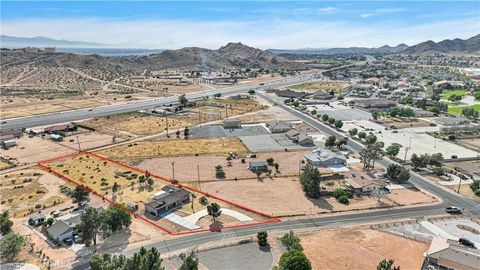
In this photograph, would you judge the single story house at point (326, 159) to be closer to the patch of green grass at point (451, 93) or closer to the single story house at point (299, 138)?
the single story house at point (299, 138)

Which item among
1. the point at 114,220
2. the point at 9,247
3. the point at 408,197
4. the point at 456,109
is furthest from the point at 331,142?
the point at 456,109

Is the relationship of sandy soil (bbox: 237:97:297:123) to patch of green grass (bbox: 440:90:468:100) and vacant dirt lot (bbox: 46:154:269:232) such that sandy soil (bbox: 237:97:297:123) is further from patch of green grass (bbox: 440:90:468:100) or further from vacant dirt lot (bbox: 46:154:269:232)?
patch of green grass (bbox: 440:90:468:100)

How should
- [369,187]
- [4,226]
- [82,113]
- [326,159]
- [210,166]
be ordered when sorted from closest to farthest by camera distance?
1. [4,226]
2. [369,187]
3. [210,166]
4. [326,159]
5. [82,113]

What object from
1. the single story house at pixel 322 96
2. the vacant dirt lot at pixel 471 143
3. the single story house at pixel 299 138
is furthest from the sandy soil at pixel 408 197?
the single story house at pixel 322 96

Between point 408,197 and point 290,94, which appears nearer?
point 408,197

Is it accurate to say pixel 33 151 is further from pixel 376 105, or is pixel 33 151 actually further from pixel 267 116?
pixel 376 105

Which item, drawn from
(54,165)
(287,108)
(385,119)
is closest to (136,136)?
(54,165)

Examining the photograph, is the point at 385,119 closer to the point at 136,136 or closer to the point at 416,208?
the point at 416,208
